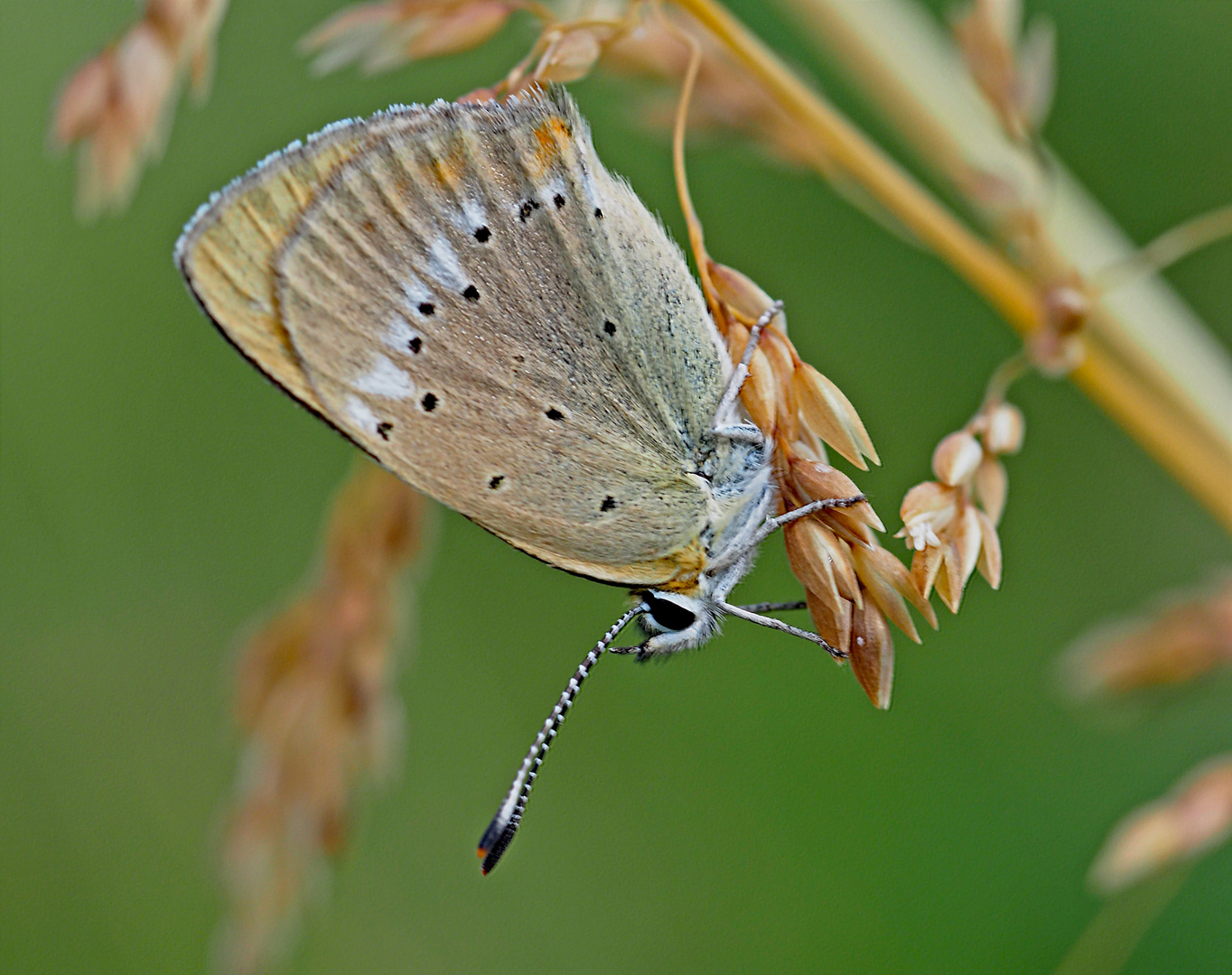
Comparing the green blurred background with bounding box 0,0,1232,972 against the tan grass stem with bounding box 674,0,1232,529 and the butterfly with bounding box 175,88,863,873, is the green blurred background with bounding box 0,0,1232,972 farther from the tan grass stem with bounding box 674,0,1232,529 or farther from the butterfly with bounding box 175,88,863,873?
the butterfly with bounding box 175,88,863,873

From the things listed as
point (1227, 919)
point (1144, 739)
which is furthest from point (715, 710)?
point (1227, 919)

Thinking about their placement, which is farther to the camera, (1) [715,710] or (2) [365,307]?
(1) [715,710]

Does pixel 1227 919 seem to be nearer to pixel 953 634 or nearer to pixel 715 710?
pixel 953 634

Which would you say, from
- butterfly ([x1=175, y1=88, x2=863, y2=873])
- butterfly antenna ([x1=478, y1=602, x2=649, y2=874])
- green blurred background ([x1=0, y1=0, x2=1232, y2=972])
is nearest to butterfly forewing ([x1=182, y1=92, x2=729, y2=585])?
butterfly ([x1=175, y1=88, x2=863, y2=873])

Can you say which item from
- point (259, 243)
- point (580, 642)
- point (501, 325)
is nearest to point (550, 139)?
point (501, 325)

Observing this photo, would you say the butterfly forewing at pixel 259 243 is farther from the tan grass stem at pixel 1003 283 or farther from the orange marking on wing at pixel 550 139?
the tan grass stem at pixel 1003 283

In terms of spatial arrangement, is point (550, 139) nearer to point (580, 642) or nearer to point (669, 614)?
point (669, 614)
